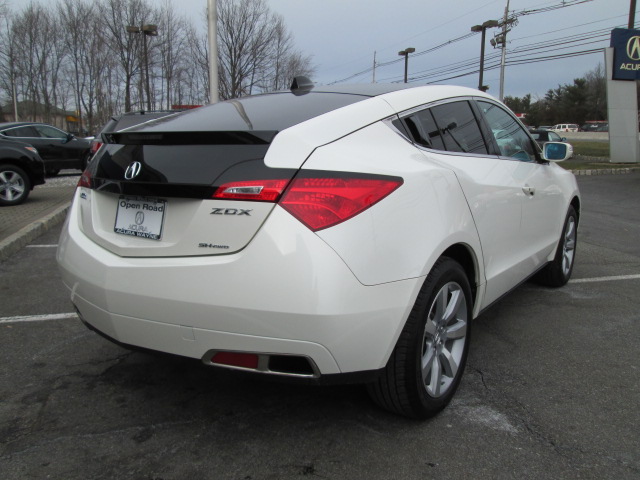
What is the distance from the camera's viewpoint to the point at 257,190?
210 cm

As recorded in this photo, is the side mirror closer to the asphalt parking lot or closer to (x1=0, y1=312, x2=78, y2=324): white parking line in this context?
the asphalt parking lot

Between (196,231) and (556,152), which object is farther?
(556,152)

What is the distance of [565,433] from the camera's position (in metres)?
2.50

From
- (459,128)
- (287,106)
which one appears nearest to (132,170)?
(287,106)

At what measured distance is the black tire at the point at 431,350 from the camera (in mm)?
2342

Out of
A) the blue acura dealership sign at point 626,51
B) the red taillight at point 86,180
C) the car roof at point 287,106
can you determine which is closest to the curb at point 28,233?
the red taillight at point 86,180

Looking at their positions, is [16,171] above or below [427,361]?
above

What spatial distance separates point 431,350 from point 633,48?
22.6m

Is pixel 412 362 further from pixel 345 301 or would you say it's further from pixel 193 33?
pixel 193 33

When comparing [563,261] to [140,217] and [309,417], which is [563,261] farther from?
[140,217]

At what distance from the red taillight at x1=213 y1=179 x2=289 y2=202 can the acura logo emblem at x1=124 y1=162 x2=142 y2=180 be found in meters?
0.53

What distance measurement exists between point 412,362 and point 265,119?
1.26m

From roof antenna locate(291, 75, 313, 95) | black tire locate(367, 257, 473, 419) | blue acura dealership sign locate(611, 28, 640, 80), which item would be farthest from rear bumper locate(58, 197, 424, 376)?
blue acura dealership sign locate(611, 28, 640, 80)

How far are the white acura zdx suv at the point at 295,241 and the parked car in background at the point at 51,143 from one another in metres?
13.9
